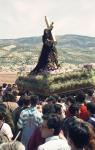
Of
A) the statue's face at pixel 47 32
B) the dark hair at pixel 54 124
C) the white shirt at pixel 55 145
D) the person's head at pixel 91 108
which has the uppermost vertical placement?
the dark hair at pixel 54 124

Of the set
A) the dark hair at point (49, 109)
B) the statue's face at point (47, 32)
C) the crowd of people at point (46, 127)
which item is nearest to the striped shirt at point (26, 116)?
the crowd of people at point (46, 127)

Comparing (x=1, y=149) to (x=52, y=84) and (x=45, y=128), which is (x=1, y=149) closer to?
(x=45, y=128)

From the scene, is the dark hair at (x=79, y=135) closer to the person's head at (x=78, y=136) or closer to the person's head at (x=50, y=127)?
the person's head at (x=78, y=136)

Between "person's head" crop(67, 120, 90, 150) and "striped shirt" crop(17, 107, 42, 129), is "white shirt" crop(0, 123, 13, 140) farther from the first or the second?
"person's head" crop(67, 120, 90, 150)

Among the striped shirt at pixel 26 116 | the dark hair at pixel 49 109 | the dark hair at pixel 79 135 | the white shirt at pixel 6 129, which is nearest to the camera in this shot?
the dark hair at pixel 79 135

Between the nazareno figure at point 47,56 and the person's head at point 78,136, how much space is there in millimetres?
23781

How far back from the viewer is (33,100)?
10.2 m

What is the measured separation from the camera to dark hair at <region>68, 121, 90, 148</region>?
604 cm

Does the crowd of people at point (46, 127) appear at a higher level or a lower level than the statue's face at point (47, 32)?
higher

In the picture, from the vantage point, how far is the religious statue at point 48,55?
99.7 ft

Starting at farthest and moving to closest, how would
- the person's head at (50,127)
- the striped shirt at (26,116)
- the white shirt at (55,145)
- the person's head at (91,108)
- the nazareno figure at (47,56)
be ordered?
the nazareno figure at (47,56) → the person's head at (91,108) → the striped shirt at (26,116) → the person's head at (50,127) → the white shirt at (55,145)

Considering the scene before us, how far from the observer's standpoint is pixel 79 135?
19.9 ft

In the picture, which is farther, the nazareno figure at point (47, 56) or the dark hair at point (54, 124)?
the nazareno figure at point (47, 56)

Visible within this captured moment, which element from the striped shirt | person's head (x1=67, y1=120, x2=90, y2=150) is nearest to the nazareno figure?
the striped shirt
